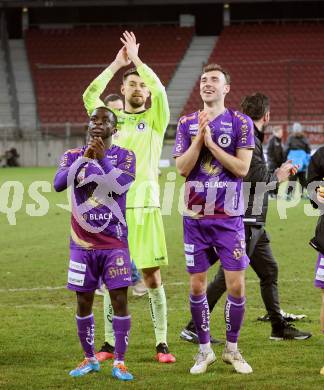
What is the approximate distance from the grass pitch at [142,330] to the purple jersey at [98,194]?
1.02m

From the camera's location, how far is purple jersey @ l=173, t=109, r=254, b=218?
652 centimetres

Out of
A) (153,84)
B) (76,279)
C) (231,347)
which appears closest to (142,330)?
(231,347)

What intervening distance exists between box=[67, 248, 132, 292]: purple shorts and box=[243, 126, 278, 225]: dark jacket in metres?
1.75

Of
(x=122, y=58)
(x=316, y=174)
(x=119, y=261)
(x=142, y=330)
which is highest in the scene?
(x=122, y=58)

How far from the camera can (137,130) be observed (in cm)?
741

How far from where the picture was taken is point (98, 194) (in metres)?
6.31

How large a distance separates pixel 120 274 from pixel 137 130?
1.62m

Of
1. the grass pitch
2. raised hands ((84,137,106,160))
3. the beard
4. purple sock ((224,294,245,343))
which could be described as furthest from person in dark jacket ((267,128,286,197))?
raised hands ((84,137,106,160))

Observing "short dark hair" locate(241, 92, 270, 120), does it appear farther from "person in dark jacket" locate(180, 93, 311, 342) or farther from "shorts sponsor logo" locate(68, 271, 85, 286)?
"shorts sponsor logo" locate(68, 271, 85, 286)

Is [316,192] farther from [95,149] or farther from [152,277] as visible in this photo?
[95,149]

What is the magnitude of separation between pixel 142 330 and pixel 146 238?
1227 millimetres

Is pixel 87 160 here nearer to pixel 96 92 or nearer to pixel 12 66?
pixel 96 92

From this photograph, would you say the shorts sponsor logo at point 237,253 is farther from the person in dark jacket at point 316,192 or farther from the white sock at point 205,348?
the white sock at point 205,348

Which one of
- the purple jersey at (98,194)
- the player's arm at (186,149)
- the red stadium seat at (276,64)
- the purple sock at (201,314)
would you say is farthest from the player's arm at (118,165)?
the red stadium seat at (276,64)
